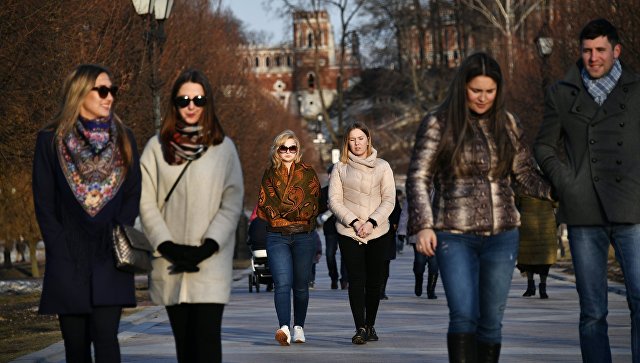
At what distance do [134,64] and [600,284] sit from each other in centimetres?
2257

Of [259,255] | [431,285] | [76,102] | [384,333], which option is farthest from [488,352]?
[259,255]

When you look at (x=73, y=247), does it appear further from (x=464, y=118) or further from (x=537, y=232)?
(x=537, y=232)

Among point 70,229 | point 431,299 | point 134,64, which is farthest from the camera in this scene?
point 134,64

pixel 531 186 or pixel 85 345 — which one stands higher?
pixel 531 186

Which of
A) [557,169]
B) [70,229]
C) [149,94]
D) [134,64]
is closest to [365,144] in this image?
[557,169]

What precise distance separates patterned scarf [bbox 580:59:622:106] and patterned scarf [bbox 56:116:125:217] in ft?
8.21

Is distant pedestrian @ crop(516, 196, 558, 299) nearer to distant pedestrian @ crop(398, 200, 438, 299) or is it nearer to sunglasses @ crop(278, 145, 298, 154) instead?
distant pedestrian @ crop(398, 200, 438, 299)

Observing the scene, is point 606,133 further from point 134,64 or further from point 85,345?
point 134,64

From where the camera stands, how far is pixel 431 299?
21.1 meters

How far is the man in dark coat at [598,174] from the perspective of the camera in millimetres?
8516

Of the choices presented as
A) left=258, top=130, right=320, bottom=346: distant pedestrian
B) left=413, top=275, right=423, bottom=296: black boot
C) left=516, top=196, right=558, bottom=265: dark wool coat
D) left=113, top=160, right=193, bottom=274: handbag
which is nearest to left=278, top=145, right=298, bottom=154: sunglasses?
left=258, top=130, right=320, bottom=346: distant pedestrian

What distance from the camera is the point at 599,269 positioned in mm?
8531

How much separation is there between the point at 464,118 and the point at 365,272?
599 centimetres

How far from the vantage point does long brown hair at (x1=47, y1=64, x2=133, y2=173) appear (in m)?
7.84
